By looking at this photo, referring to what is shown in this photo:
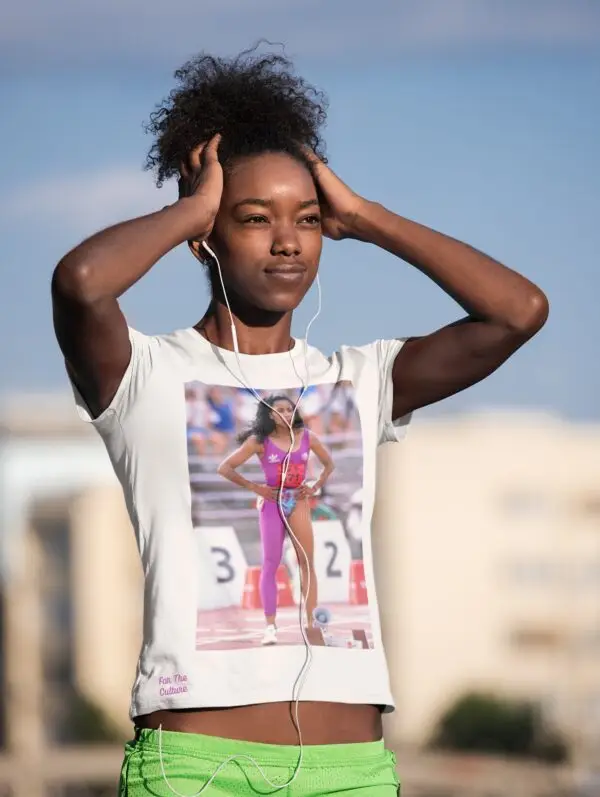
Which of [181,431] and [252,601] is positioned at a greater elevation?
[181,431]

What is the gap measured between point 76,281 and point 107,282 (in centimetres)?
5

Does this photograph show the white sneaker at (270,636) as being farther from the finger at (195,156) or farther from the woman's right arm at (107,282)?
the finger at (195,156)

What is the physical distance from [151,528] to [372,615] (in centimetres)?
39

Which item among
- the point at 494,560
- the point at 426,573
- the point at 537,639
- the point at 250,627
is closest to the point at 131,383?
the point at 250,627

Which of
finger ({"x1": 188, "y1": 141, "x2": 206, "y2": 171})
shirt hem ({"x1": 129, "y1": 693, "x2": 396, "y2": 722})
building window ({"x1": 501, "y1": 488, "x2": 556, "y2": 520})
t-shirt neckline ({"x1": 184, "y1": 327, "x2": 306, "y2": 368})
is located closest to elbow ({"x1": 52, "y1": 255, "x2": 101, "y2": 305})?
t-shirt neckline ({"x1": 184, "y1": 327, "x2": 306, "y2": 368})

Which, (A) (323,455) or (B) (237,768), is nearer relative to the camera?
(B) (237,768)

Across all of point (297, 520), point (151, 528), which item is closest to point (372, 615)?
point (297, 520)

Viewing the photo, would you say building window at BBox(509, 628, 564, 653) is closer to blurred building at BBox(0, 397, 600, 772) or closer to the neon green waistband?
blurred building at BBox(0, 397, 600, 772)

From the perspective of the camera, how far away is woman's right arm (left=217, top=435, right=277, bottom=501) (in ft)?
9.84

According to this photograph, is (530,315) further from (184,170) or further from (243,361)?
(184,170)

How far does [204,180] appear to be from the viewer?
3104mm

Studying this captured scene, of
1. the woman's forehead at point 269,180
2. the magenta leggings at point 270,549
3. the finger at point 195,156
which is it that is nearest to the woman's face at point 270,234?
the woman's forehead at point 269,180

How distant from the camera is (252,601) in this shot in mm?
2943

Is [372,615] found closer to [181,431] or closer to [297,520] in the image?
[297,520]
